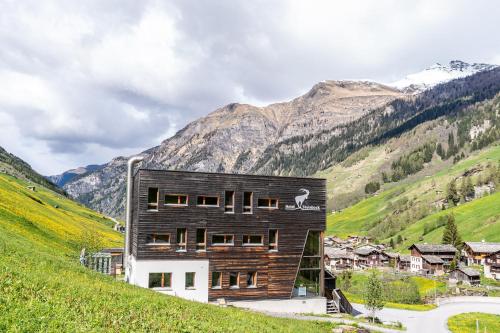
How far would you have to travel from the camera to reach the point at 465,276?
12050 cm

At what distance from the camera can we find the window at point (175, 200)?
42844 millimetres

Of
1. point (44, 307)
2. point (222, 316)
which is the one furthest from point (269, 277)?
point (44, 307)

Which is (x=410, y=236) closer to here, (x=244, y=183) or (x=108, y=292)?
(x=244, y=183)

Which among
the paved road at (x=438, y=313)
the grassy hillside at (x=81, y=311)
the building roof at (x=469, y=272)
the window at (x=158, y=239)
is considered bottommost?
the paved road at (x=438, y=313)

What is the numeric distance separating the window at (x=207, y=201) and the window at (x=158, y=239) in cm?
477

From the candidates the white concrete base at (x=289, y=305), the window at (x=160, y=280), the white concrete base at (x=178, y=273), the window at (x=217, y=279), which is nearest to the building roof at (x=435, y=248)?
the white concrete base at (x=289, y=305)

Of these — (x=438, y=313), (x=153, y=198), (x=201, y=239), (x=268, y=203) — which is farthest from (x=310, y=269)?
(x=438, y=313)

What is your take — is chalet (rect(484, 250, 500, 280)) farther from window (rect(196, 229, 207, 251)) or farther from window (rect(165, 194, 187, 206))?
window (rect(165, 194, 187, 206))

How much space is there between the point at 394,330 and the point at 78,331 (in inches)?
1691

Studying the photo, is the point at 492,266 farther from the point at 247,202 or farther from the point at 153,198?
the point at 153,198

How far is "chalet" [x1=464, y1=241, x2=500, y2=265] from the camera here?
442 feet

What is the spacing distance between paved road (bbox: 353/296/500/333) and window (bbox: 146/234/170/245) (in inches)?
1212

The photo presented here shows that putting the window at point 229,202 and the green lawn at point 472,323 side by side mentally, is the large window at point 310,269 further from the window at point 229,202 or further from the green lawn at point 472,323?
the green lawn at point 472,323

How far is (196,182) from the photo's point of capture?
43844 mm
